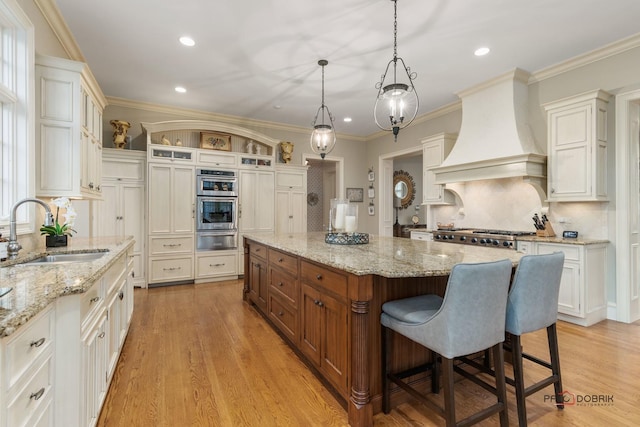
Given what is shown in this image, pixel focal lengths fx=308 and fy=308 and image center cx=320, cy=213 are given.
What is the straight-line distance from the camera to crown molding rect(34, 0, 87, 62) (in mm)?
2539

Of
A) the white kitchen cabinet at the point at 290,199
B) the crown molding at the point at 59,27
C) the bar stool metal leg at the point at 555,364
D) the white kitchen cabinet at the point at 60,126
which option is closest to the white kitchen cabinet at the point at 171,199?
the white kitchen cabinet at the point at 290,199

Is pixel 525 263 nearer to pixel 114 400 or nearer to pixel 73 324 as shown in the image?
pixel 73 324

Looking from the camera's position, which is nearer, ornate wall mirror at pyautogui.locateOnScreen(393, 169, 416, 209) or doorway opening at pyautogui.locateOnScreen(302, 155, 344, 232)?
doorway opening at pyautogui.locateOnScreen(302, 155, 344, 232)

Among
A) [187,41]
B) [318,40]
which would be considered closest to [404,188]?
[318,40]

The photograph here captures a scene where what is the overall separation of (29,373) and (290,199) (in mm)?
4861

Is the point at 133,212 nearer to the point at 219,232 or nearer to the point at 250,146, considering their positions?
the point at 219,232

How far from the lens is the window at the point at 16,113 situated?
2117mm

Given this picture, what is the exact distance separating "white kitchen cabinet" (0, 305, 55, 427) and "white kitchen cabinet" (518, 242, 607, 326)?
13.2 ft

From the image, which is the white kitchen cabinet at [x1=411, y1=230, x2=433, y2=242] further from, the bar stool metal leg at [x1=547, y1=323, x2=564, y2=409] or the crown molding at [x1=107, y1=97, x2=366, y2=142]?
the crown molding at [x1=107, y1=97, x2=366, y2=142]

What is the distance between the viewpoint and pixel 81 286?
1.23 m

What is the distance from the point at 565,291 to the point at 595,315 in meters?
0.38

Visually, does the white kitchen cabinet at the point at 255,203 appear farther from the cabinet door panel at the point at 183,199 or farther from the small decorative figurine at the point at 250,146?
the cabinet door panel at the point at 183,199

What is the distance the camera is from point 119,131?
4.55 metres

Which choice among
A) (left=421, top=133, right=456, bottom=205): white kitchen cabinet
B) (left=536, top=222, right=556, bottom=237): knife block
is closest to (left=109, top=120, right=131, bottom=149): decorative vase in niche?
(left=421, top=133, right=456, bottom=205): white kitchen cabinet
